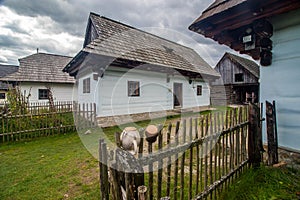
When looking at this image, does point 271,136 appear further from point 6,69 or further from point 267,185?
point 6,69

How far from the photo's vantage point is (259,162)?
297 cm

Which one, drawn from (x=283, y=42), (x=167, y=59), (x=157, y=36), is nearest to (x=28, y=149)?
(x=283, y=42)

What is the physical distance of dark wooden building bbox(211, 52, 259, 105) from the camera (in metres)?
19.3

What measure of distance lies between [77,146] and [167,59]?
8.01 meters

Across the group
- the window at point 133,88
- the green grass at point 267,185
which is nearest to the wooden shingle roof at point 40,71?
the window at point 133,88

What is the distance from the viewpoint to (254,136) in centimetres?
291

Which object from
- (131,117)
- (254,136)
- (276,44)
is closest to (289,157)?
(254,136)

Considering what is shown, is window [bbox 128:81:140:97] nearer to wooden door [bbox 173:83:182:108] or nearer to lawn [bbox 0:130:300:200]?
wooden door [bbox 173:83:182:108]

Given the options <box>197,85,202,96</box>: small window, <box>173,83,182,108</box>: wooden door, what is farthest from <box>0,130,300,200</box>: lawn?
<box>197,85,202,96</box>: small window

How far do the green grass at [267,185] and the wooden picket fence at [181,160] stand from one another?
0.14 meters

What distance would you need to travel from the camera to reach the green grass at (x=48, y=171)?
269 centimetres

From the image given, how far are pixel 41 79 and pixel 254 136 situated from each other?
17767mm

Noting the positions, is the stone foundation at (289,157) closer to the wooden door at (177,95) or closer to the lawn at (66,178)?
the lawn at (66,178)

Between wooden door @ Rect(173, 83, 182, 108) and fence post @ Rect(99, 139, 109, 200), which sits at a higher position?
wooden door @ Rect(173, 83, 182, 108)
